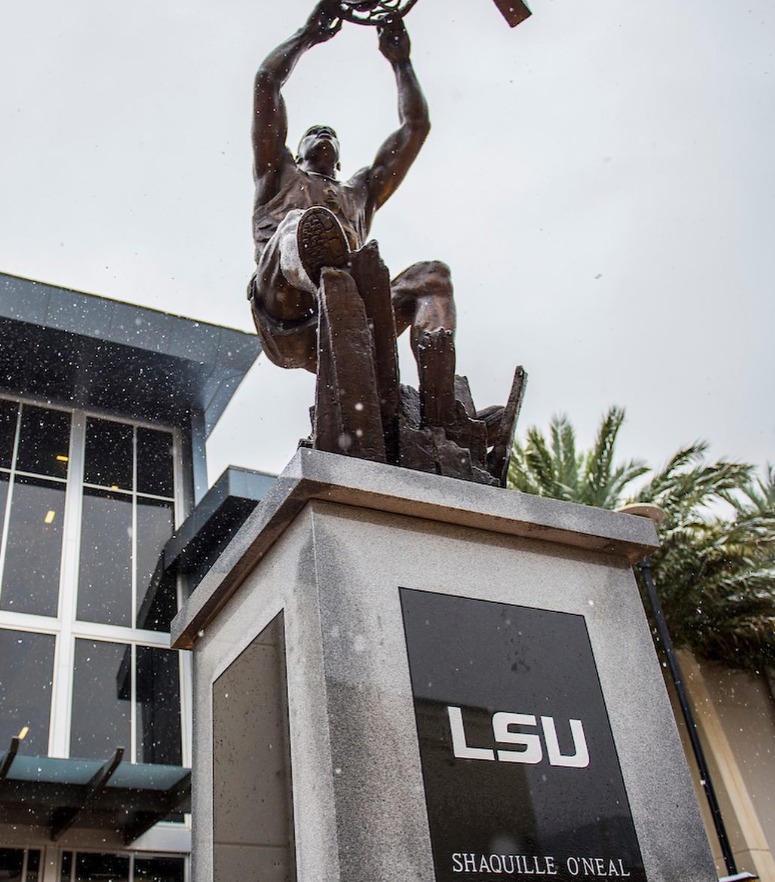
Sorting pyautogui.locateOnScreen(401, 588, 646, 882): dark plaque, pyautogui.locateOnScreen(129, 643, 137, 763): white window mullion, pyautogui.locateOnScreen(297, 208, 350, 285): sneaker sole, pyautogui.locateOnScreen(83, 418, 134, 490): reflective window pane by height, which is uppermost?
pyautogui.locateOnScreen(83, 418, 134, 490): reflective window pane

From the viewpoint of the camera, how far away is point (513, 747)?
8.71 feet

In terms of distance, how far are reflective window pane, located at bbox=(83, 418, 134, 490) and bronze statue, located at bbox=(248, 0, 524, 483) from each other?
44.7 ft

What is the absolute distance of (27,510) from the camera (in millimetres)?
15883

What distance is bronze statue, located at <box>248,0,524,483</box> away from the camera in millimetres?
3334

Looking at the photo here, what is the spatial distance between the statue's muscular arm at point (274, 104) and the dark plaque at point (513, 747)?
7.69 ft

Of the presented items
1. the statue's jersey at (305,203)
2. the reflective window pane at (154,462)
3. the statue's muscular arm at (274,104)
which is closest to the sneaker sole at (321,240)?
the statue's jersey at (305,203)

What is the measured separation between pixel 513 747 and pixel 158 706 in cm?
1302

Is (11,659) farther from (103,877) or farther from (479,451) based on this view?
(479,451)

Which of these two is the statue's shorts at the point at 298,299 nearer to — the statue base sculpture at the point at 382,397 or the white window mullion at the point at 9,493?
the statue base sculpture at the point at 382,397

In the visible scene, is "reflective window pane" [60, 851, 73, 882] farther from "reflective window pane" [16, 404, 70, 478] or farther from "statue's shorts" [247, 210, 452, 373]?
"statue's shorts" [247, 210, 452, 373]

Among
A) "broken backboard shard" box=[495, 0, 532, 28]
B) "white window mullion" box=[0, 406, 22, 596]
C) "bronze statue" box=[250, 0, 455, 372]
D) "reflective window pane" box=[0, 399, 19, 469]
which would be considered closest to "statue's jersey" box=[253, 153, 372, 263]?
"bronze statue" box=[250, 0, 455, 372]

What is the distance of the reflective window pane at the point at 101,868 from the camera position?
41.7 feet

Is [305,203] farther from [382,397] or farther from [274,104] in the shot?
[382,397]

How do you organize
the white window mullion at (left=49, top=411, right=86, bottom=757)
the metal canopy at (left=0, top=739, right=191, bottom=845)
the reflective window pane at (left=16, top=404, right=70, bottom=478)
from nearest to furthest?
1. the metal canopy at (left=0, top=739, right=191, bottom=845)
2. the white window mullion at (left=49, top=411, right=86, bottom=757)
3. the reflective window pane at (left=16, top=404, right=70, bottom=478)
